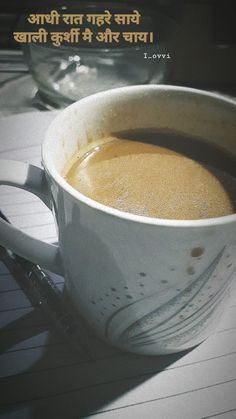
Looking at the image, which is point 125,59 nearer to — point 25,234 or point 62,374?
point 25,234

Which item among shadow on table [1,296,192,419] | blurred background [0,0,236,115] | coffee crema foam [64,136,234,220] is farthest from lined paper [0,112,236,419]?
blurred background [0,0,236,115]

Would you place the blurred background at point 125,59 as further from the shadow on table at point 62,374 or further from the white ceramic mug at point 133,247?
the shadow on table at point 62,374

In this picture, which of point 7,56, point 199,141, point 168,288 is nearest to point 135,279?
point 168,288

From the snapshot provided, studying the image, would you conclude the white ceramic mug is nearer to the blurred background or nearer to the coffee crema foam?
the coffee crema foam

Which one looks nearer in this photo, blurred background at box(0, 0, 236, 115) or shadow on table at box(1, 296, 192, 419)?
shadow on table at box(1, 296, 192, 419)

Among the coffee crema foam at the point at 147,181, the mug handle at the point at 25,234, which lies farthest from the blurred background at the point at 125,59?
the mug handle at the point at 25,234
